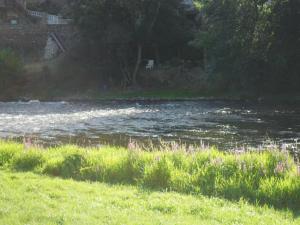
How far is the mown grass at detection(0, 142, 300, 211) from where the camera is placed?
940 cm

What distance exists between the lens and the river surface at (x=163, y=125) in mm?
22453

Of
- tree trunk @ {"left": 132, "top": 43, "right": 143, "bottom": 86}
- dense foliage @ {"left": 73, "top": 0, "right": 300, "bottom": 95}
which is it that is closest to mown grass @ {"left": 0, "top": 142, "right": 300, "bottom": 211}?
dense foliage @ {"left": 73, "top": 0, "right": 300, "bottom": 95}

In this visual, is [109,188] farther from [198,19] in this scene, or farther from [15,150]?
[198,19]

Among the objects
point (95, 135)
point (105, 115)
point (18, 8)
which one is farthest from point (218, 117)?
point (18, 8)

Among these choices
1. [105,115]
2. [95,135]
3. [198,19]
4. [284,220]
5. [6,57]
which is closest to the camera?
[284,220]

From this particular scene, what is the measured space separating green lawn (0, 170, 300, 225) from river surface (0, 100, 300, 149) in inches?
439

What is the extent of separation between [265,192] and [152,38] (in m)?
47.4

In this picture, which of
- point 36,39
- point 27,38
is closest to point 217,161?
point 36,39

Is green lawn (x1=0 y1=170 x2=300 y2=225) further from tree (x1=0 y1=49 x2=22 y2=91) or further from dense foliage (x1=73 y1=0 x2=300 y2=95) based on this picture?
tree (x1=0 y1=49 x2=22 y2=91)

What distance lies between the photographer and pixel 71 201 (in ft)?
28.1

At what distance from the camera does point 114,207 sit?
26.9 ft

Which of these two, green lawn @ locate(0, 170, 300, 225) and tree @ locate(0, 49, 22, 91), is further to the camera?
tree @ locate(0, 49, 22, 91)

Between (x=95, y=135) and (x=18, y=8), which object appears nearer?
(x=95, y=135)

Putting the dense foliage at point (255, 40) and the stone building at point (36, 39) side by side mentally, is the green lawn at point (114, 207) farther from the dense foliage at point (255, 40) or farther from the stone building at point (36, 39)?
the stone building at point (36, 39)
